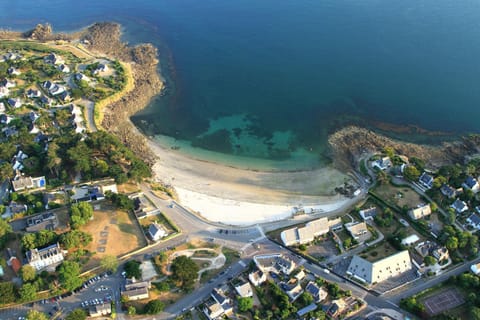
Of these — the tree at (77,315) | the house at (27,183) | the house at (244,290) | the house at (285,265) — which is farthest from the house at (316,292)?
the house at (27,183)

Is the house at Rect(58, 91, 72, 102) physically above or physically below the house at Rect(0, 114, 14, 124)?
above

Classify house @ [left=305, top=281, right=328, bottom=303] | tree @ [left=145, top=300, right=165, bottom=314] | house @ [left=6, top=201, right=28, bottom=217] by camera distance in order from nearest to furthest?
1. tree @ [left=145, top=300, right=165, bottom=314]
2. house @ [left=305, top=281, right=328, bottom=303]
3. house @ [left=6, top=201, right=28, bottom=217]

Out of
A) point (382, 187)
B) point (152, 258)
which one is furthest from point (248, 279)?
point (382, 187)

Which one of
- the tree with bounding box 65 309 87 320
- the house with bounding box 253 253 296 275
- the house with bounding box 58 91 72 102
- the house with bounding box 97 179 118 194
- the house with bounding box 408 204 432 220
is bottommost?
the tree with bounding box 65 309 87 320

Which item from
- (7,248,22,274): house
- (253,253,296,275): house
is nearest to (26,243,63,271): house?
(7,248,22,274): house

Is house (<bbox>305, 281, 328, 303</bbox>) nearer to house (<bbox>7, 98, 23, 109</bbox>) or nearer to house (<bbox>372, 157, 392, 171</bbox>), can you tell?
house (<bbox>372, 157, 392, 171</bbox>)

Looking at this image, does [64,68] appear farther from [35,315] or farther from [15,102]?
[35,315]

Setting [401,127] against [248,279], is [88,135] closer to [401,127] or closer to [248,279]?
[248,279]
